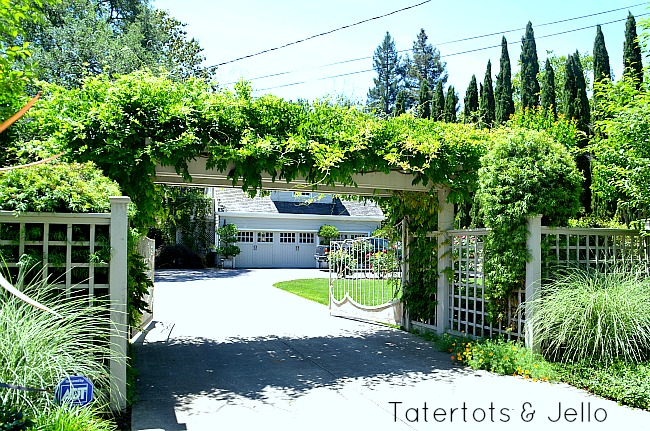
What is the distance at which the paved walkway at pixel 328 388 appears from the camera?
4.86 m

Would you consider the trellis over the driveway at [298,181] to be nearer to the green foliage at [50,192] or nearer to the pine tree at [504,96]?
the green foliage at [50,192]

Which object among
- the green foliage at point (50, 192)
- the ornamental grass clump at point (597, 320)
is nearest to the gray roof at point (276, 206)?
the ornamental grass clump at point (597, 320)

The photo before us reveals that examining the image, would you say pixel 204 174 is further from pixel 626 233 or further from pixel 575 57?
pixel 575 57

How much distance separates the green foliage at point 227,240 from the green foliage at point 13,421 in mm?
24056

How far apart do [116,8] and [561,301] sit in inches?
1024

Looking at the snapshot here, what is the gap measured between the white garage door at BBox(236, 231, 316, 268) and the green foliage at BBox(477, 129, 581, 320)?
22.3 m

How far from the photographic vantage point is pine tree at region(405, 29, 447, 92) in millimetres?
42250

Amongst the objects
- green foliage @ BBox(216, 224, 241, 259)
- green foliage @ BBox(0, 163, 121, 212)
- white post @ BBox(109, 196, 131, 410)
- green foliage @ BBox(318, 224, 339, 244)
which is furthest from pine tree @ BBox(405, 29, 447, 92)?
white post @ BBox(109, 196, 131, 410)

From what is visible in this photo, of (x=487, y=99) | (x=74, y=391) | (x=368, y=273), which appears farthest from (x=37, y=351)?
(x=487, y=99)

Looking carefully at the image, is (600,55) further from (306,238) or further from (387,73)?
(387,73)

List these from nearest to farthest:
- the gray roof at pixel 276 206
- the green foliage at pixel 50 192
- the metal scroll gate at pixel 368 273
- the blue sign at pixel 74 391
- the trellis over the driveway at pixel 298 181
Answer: the blue sign at pixel 74 391, the green foliage at pixel 50 192, the trellis over the driveway at pixel 298 181, the metal scroll gate at pixel 368 273, the gray roof at pixel 276 206

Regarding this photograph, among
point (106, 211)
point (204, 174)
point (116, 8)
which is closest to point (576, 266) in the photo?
point (204, 174)

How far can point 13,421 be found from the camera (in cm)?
A: 320

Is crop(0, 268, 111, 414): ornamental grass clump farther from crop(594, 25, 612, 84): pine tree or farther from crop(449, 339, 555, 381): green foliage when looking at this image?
crop(594, 25, 612, 84): pine tree
